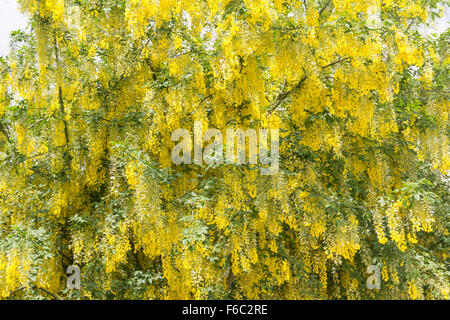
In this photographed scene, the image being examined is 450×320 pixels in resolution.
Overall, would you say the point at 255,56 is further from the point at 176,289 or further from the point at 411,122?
the point at 176,289

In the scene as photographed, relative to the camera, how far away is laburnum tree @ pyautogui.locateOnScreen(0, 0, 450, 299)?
4.42 m

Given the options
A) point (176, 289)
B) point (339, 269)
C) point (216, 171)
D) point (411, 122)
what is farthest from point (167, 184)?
point (411, 122)

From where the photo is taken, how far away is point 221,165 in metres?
4.54

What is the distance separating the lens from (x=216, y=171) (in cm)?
506

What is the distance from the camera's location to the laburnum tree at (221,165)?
4422 millimetres

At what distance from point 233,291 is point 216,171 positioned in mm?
1577

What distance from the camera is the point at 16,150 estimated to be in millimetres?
5234
